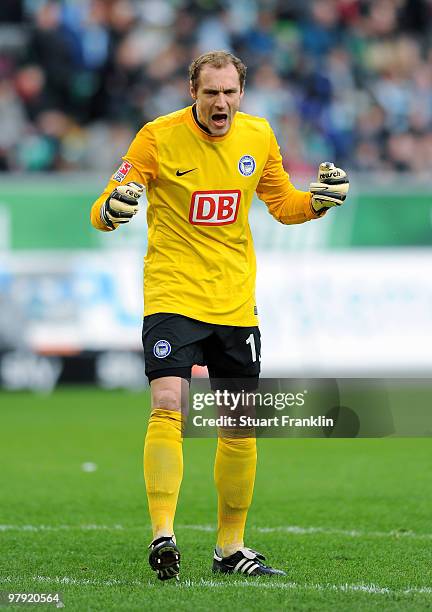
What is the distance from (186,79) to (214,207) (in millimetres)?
10913

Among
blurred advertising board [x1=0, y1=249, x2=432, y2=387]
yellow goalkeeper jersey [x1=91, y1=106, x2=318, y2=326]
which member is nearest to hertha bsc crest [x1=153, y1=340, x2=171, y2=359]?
yellow goalkeeper jersey [x1=91, y1=106, x2=318, y2=326]

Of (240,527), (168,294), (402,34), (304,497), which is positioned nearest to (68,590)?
(240,527)

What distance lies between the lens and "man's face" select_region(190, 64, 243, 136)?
5.56 meters

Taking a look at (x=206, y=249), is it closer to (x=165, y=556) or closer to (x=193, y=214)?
(x=193, y=214)

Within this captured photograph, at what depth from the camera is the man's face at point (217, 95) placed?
219 inches

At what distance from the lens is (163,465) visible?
17.9ft

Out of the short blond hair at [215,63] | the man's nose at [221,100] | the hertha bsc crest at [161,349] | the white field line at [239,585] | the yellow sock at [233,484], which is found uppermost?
the short blond hair at [215,63]

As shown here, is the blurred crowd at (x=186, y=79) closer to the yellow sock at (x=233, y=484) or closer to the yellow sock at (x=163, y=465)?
the yellow sock at (x=233, y=484)

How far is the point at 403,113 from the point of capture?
16938 mm

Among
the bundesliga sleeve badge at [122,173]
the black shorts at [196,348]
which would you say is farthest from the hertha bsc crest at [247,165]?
the black shorts at [196,348]

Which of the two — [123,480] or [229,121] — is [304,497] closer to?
[123,480]

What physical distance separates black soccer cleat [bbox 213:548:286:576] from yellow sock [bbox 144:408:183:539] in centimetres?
47

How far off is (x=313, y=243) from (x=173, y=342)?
29.1 feet

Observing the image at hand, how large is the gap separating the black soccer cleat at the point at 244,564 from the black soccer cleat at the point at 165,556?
46 centimetres
